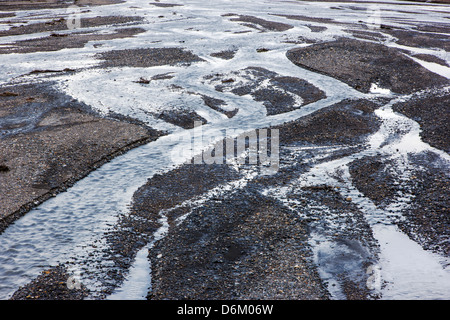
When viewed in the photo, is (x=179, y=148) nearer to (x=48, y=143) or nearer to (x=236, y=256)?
(x=48, y=143)

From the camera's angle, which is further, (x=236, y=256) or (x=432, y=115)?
(x=432, y=115)

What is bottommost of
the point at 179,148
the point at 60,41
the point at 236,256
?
the point at 236,256

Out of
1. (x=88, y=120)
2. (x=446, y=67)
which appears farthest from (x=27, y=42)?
(x=446, y=67)

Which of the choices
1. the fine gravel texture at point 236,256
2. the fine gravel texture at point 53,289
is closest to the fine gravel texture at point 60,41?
the fine gravel texture at point 236,256

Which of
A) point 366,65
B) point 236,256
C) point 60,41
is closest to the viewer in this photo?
point 236,256

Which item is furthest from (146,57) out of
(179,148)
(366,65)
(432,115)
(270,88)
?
(432,115)

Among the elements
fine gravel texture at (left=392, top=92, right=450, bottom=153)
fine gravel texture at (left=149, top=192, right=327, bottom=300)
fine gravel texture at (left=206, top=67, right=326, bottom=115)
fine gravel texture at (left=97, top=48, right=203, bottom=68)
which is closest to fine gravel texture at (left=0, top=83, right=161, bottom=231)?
fine gravel texture at (left=149, top=192, right=327, bottom=300)

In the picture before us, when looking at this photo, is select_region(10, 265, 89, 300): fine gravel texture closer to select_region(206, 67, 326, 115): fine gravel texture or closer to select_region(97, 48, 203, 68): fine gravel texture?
select_region(206, 67, 326, 115): fine gravel texture
